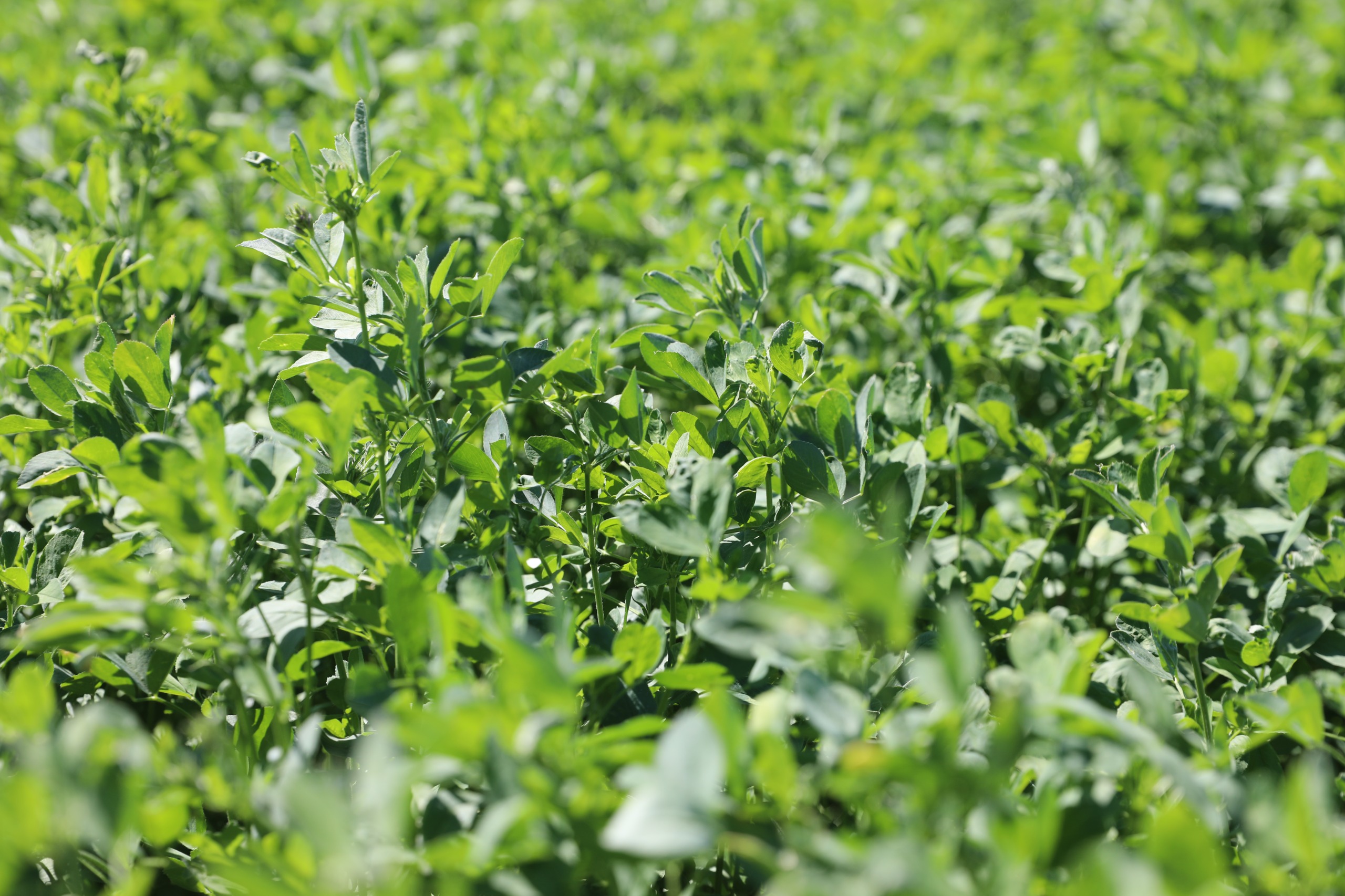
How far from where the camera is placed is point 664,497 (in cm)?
135

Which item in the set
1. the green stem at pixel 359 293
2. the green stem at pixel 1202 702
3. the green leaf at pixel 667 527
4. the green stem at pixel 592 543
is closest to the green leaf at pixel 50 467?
the green stem at pixel 359 293

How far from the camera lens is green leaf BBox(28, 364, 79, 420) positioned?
4.55 ft

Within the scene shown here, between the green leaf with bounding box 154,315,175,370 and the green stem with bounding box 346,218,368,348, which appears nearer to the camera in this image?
the green stem with bounding box 346,218,368,348

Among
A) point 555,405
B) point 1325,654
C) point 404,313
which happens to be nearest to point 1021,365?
point 1325,654

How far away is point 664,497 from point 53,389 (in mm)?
895

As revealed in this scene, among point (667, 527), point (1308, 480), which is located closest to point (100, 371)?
point (667, 527)

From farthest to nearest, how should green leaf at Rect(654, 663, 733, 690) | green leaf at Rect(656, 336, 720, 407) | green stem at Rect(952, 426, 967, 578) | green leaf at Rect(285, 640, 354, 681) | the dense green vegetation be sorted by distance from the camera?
green stem at Rect(952, 426, 967, 578) < green leaf at Rect(656, 336, 720, 407) < green leaf at Rect(285, 640, 354, 681) < green leaf at Rect(654, 663, 733, 690) < the dense green vegetation

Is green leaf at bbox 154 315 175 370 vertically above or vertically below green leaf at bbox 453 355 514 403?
above

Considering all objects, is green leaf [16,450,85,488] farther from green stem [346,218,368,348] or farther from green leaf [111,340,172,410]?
green stem [346,218,368,348]

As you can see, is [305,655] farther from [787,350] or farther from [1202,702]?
[1202,702]

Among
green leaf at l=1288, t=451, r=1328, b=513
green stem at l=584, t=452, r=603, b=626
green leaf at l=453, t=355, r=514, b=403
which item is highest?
green leaf at l=453, t=355, r=514, b=403

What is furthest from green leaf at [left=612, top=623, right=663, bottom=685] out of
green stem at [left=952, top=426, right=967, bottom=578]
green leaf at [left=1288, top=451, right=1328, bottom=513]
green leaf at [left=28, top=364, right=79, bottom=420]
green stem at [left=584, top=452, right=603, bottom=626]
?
green leaf at [left=1288, top=451, right=1328, bottom=513]

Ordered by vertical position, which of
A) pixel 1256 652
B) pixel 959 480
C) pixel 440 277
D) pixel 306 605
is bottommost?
pixel 1256 652

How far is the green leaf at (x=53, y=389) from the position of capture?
1.39 meters
